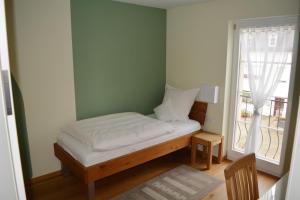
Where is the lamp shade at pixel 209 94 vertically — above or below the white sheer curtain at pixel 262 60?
below

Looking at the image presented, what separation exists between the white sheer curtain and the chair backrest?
1.68 metres

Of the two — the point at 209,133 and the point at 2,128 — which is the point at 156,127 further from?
the point at 2,128

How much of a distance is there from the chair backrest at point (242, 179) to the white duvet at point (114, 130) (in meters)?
1.40

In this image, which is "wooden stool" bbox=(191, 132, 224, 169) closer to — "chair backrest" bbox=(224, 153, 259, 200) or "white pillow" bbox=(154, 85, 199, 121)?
"white pillow" bbox=(154, 85, 199, 121)

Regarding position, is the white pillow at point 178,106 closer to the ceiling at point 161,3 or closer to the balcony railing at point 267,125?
the balcony railing at point 267,125

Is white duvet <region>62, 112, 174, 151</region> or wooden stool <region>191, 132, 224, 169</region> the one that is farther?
wooden stool <region>191, 132, 224, 169</region>

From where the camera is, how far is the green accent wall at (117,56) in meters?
3.05

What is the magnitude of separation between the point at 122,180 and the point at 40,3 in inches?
91.7

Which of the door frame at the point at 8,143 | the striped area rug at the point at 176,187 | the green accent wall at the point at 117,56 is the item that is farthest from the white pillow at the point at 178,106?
the door frame at the point at 8,143

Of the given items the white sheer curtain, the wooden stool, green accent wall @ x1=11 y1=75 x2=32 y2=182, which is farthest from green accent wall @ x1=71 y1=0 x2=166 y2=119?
the white sheer curtain

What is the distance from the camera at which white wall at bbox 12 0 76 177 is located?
8.29 feet

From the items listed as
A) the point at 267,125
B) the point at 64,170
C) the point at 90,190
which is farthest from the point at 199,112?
the point at 64,170

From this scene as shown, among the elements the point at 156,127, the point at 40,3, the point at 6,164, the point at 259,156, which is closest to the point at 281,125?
the point at 259,156

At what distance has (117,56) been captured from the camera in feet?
11.3
